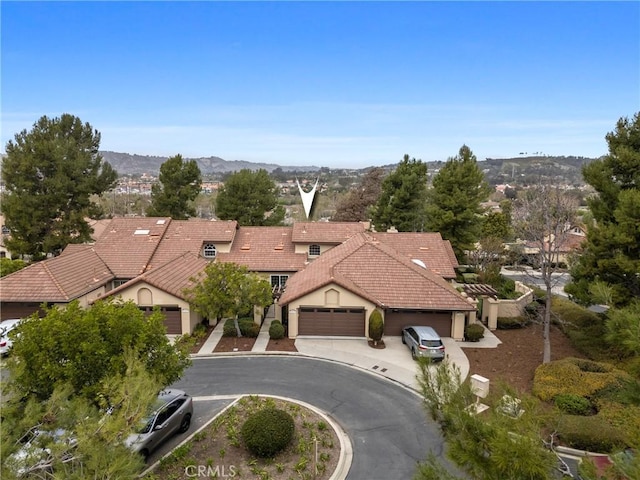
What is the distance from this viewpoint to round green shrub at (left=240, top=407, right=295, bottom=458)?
1293 centimetres

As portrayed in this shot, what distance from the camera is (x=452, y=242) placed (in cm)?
4159

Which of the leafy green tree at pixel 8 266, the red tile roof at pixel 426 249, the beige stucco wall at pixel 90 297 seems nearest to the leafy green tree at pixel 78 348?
the beige stucco wall at pixel 90 297

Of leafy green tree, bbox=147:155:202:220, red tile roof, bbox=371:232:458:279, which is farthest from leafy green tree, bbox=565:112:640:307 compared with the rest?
leafy green tree, bbox=147:155:202:220

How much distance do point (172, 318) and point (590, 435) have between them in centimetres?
2105

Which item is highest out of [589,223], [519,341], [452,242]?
[589,223]

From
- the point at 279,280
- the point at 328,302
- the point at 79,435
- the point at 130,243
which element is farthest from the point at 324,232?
the point at 79,435

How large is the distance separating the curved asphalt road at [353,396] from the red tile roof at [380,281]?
4901 millimetres

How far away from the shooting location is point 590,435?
13.6 m

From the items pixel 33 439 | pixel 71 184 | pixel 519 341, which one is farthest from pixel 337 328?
pixel 71 184

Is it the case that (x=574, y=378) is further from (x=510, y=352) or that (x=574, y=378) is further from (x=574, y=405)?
(x=510, y=352)

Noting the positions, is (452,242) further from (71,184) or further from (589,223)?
(71,184)

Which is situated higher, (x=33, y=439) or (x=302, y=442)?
(x=33, y=439)

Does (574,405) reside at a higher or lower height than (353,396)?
higher

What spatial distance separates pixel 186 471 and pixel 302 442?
3.69 meters
